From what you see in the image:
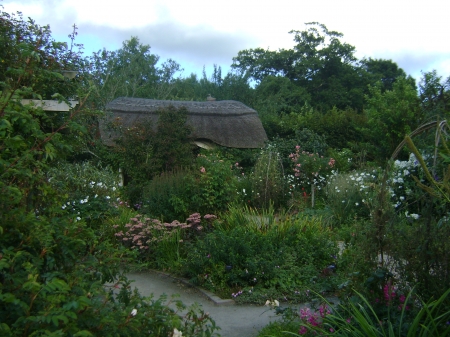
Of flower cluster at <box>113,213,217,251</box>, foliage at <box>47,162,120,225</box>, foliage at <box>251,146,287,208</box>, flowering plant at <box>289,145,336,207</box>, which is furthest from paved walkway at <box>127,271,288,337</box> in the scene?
flowering plant at <box>289,145,336,207</box>

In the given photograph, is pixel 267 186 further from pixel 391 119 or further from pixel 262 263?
pixel 262 263

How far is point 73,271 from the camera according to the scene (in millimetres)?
2484

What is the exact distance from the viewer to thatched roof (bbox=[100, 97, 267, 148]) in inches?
660

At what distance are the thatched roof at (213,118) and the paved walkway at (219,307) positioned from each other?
9937 mm

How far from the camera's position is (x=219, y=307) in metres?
5.65

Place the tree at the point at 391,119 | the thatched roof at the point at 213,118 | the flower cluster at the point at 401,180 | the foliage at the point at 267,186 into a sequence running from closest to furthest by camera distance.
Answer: the flower cluster at the point at 401,180 → the foliage at the point at 267,186 → the tree at the point at 391,119 → the thatched roof at the point at 213,118

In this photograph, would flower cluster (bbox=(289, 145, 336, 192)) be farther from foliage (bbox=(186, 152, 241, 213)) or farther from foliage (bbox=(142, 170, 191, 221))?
foliage (bbox=(142, 170, 191, 221))

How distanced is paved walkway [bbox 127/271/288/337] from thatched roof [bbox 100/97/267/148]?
9937mm

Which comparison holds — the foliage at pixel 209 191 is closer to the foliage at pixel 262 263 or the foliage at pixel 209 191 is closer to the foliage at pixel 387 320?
the foliage at pixel 262 263

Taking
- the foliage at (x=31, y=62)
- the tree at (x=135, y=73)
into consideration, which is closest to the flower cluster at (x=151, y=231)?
the foliage at (x=31, y=62)

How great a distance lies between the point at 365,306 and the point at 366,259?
36cm

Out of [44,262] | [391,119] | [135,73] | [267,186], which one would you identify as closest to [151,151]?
[267,186]

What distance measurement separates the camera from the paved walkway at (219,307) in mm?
4926

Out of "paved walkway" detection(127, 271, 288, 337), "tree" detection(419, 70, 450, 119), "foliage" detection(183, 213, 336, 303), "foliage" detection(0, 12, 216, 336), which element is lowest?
"paved walkway" detection(127, 271, 288, 337)
